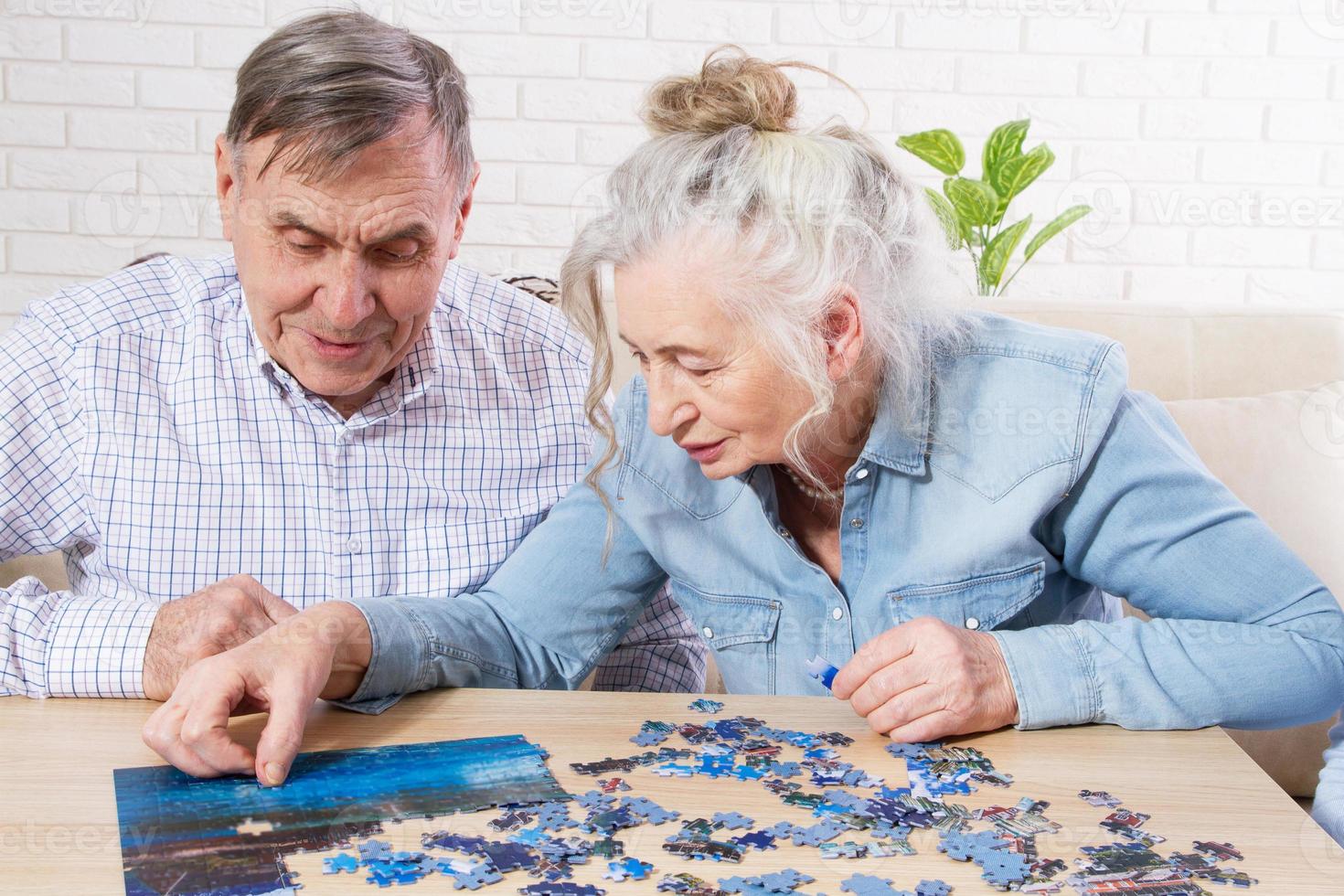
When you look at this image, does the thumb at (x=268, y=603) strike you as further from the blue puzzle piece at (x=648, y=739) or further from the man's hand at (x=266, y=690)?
the blue puzzle piece at (x=648, y=739)

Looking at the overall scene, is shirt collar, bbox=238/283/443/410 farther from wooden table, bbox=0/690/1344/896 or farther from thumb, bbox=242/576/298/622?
wooden table, bbox=0/690/1344/896

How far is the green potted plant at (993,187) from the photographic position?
3.09 meters

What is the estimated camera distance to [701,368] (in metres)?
1.52

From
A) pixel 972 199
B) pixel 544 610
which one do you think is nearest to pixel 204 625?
pixel 544 610

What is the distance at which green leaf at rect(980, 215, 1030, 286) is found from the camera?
3121 millimetres

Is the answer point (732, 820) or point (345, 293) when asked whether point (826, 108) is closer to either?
point (345, 293)

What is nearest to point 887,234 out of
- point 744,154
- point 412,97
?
point 744,154

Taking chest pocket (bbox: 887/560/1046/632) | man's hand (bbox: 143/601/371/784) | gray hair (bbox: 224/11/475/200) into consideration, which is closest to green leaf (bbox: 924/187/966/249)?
chest pocket (bbox: 887/560/1046/632)

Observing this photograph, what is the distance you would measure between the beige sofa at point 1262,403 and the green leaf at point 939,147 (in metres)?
0.74

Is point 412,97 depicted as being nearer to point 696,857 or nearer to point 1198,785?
point 696,857

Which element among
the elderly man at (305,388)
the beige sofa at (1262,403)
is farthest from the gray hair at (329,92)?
the beige sofa at (1262,403)

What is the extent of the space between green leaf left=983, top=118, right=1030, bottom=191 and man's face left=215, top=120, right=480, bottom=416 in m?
1.69

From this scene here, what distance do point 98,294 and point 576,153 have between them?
186 centimetres

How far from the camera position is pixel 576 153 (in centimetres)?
359
